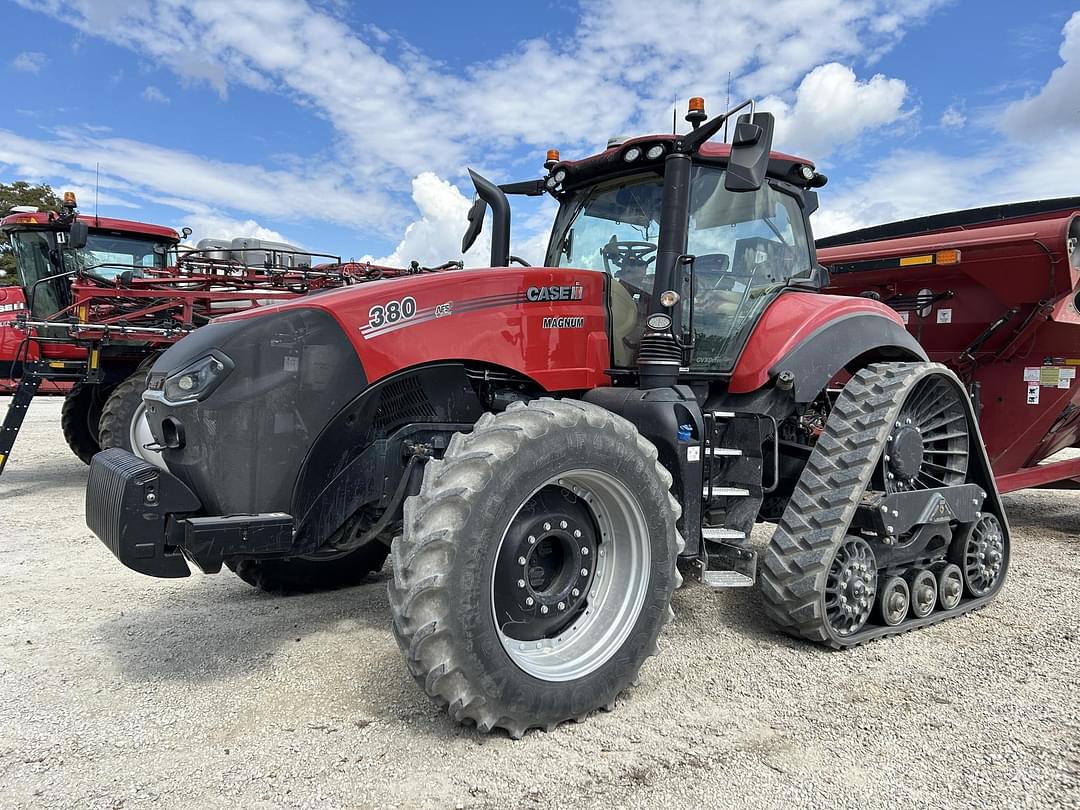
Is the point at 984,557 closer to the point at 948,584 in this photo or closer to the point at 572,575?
the point at 948,584

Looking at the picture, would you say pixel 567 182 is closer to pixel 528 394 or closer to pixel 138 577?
pixel 528 394

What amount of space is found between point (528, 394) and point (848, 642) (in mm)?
1930

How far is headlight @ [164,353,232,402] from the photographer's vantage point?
2.79 meters

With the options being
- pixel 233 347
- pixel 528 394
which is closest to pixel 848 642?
pixel 528 394

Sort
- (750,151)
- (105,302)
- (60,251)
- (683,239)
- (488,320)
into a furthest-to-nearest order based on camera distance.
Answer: (60,251) → (105,302) → (683,239) → (488,320) → (750,151)

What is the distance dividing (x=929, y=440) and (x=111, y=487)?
4.06 metres

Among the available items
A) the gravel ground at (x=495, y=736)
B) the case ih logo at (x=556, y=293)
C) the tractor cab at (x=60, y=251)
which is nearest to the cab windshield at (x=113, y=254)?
the tractor cab at (x=60, y=251)

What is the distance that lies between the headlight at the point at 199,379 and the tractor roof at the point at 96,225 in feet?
26.0

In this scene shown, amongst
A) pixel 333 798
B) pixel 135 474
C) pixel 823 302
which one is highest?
pixel 823 302

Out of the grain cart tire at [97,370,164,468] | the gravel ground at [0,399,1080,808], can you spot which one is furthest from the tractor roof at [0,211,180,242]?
the gravel ground at [0,399,1080,808]

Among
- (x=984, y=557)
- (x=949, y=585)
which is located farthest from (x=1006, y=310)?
(x=949, y=585)

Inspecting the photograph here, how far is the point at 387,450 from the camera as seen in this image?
321 cm

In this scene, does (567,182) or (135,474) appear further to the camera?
(567,182)

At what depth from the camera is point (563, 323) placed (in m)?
3.59
